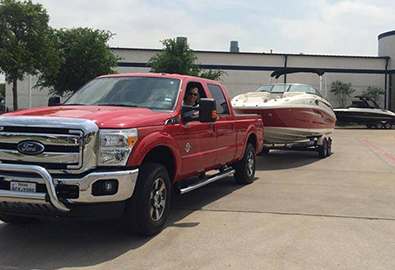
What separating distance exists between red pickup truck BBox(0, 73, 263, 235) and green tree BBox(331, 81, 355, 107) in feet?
123

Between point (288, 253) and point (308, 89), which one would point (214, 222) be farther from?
point (308, 89)

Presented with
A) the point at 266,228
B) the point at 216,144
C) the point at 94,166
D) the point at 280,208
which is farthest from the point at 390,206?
the point at 94,166

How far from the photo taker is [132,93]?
19.1 feet

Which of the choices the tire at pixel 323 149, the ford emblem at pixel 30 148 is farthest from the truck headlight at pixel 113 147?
the tire at pixel 323 149

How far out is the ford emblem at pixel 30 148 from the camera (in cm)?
424

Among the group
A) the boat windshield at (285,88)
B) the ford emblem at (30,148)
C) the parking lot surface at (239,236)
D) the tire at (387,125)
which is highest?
the boat windshield at (285,88)

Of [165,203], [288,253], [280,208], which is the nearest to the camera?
[288,253]

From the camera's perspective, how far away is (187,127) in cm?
565

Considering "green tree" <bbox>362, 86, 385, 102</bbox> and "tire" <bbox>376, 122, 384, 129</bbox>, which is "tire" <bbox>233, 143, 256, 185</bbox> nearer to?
"tire" <bbox>376, 122, 384, 129</bbox>

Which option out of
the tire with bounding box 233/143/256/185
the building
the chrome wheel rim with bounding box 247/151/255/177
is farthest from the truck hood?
the building

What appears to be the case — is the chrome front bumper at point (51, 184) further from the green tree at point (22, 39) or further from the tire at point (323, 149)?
the green tree at point (22, 39)

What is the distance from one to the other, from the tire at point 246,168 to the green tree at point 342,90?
34.6 metres

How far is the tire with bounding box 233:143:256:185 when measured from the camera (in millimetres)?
8180

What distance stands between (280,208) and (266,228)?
1171 millimetres
